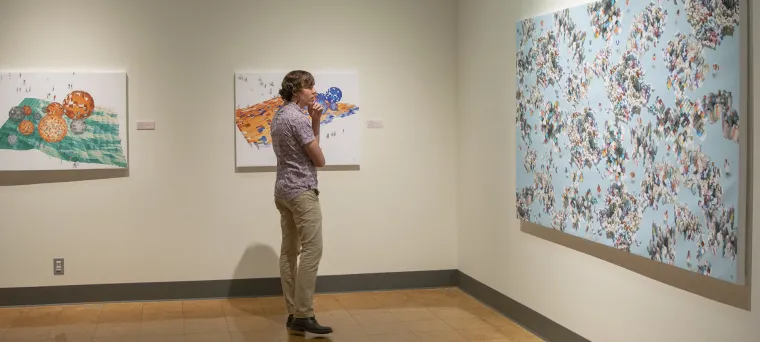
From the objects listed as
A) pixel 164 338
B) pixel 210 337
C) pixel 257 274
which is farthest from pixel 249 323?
pixel 257 274

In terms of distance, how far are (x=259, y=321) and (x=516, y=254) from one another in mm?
1885

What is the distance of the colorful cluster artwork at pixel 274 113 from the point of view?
6.77 metres

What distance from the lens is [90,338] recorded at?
5535mm

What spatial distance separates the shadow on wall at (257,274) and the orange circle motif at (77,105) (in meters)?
1.66

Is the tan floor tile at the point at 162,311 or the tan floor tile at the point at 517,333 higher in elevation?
the tan floor tile at the point at 162,311

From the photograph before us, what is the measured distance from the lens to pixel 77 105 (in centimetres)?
646

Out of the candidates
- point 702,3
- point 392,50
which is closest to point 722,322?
point 702,3

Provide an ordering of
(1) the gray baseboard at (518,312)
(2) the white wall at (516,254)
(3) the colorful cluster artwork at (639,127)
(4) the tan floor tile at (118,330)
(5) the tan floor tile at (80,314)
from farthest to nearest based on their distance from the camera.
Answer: (5) the tan floor tile at (80,314)
(4) the tan floor tile at (118,330)
(1) the gray baseboard at (518,312)
(2) the white wall at (516,254)
(3) the colorful cluster artwork at (639,127)

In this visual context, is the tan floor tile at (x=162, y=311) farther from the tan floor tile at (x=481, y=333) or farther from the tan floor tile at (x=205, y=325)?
the tan floor tile at (x=481, y=333)

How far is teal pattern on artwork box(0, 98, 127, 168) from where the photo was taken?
6.38 meters

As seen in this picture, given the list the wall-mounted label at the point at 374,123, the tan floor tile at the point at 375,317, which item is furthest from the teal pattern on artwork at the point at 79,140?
the tan floor tile at the point at 375,317

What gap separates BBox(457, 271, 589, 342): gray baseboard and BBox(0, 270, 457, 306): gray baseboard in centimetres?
40

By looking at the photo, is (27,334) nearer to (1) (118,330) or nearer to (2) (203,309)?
(1) (118,330)

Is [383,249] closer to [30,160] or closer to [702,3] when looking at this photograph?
[30,160]
